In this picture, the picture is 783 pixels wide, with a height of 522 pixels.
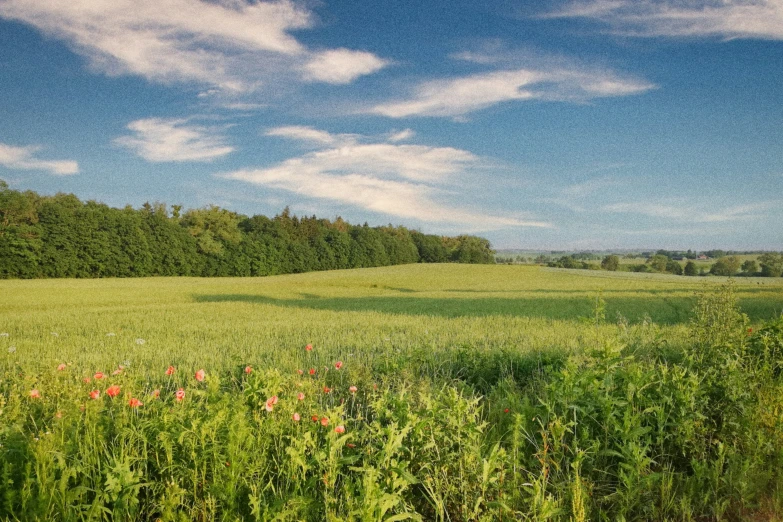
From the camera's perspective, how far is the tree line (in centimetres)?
4312

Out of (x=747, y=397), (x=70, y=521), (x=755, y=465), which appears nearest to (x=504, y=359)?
(x=747, y=397)

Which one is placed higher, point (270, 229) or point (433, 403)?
point (270, 229)

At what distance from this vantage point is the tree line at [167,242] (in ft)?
141

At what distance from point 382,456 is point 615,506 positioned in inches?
71.2

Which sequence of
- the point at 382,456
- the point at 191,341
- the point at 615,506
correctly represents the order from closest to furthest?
the point at 382,456
the point at 615,506
the point at 191,341

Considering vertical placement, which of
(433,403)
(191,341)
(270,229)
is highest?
(270,229)

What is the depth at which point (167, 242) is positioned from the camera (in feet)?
167

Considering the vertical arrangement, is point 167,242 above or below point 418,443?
above

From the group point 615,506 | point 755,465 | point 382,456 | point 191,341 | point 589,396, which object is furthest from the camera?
point 191,341

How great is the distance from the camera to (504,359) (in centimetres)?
683

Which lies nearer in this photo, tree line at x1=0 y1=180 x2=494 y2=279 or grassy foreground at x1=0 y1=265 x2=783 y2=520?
grassy foreground at x1=0 y1=265 x2=783 y2=520

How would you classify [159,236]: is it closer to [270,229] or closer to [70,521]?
[270,229]

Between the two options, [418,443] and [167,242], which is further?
[167,242]

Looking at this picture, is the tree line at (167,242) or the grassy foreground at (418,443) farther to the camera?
the tree line at (167,242)
